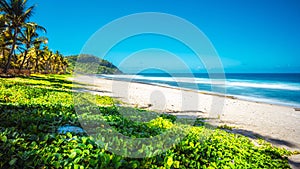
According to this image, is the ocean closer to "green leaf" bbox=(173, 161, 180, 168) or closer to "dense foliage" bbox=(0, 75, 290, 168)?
"dense foliage" bbox=(0, 75, 290, 168)

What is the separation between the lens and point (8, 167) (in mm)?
2766

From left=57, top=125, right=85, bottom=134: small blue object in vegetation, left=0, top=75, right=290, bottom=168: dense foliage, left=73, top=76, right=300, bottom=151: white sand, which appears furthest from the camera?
left=73, top=76, right=300, bottom=151: white sand

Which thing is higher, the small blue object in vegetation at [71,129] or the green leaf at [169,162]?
the small blue object in vegetation at [71,129]

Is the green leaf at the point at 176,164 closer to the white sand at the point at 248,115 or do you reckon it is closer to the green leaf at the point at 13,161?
the green leaf at the point at 13,161

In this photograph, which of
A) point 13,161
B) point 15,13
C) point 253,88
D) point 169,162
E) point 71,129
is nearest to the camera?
point 13,161

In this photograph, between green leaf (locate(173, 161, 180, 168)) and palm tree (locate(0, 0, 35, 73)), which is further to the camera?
palm tree (locate(0, 0, 35, 73))

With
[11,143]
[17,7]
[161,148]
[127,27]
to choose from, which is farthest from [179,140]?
[17,7]

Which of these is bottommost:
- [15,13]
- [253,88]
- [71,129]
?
[71,129]

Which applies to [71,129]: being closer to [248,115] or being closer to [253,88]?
[248,115]

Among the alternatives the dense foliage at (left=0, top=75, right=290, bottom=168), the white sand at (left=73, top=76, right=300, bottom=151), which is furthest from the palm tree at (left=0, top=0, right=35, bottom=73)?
the dense foliage at (left=0, top=75, right=290, bottom=168)

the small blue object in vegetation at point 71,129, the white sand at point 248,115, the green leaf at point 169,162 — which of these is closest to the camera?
the green leaf at point 169,162

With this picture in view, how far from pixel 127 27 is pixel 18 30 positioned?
86.7 ft

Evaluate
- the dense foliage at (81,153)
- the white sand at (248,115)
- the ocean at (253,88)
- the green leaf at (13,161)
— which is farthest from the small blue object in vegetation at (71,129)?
the ocean at (253,88)

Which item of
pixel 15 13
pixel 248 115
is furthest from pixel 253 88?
pixel 15 13
